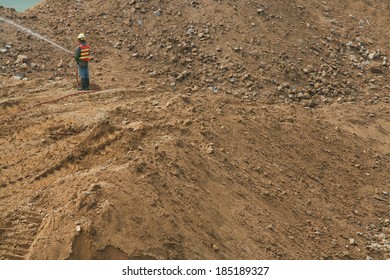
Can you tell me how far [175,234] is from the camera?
6180 millimetres

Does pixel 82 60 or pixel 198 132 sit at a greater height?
pixel 82 60

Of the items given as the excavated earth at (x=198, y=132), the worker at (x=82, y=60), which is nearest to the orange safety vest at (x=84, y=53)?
the worker at (x=82, y=60)

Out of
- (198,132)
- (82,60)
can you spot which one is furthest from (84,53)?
(198,132)

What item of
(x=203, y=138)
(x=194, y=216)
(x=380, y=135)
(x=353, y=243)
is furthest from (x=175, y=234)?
(x=380, y=135)

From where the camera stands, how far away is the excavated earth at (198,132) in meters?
6.34

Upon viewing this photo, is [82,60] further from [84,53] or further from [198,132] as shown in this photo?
[198,132]

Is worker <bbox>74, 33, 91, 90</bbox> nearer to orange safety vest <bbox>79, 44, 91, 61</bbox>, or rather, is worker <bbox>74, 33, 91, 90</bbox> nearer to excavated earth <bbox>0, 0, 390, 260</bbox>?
orange safety vest <bbox>79, 44, 91, 61</bbox>

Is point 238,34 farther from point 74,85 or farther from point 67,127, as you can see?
point 67,127

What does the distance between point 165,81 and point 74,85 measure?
2.03 m

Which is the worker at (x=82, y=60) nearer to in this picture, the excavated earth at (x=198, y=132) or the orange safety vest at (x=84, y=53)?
the orange safety vest at (x=84, y=53)

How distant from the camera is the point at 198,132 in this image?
844 cm

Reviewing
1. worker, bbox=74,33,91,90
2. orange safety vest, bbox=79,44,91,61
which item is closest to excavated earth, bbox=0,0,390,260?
worker, bbox=74,33,91,90

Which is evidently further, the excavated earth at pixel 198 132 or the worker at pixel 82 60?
the worker at pixel 82 60

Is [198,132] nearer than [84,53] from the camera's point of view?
Yes
